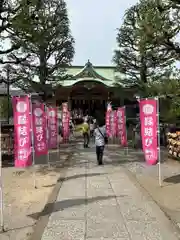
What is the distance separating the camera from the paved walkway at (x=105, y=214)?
5.72m

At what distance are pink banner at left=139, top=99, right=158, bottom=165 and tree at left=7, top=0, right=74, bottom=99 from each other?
582 cm

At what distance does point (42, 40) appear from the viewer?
14.9 metres

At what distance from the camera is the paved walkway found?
5.72m

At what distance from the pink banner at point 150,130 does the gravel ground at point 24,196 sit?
8.97 feet

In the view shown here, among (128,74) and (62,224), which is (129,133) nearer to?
(128,74)

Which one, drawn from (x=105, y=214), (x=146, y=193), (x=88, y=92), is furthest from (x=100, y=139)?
(x=88, y=92)

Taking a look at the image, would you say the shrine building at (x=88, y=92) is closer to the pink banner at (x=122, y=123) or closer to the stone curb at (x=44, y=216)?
the pink banner at (x=122, y=123)

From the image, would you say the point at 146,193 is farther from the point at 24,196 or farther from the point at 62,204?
the point at 24,196

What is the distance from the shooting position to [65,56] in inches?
1193

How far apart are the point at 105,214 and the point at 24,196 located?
2.85 metres

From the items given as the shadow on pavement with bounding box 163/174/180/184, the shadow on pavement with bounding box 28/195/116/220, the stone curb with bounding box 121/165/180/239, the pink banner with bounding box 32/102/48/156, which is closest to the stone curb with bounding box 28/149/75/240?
the shadow on pavement with bounding box 28/195/116/220

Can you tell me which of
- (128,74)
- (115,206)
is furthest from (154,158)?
(128,74)

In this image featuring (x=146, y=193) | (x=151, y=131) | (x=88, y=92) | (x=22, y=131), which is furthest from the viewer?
(x=88, y=92)

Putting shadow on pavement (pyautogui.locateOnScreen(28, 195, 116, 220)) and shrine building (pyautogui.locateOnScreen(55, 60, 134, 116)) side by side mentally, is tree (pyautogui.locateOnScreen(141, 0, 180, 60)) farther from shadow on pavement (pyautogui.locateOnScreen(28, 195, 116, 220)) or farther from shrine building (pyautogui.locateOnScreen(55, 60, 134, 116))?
shrine building (pyautogui.locateOnScreen(55, 60, 134, 116))
